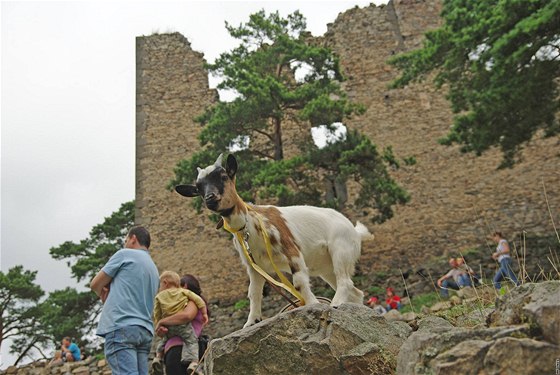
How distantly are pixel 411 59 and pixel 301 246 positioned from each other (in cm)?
945

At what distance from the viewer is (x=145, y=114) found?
18359mm

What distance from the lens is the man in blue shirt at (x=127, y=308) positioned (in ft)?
13.0

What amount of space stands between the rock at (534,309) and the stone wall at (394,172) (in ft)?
40.9

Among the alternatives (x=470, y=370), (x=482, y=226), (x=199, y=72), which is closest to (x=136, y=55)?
(x=199, y=72)

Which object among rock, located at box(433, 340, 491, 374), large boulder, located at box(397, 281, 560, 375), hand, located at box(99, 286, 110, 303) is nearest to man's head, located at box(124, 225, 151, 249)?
hand, located at box(99, 286, 110, 303)

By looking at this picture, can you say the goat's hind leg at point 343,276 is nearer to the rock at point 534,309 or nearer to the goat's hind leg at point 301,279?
the goat's hind leg at point 301,279

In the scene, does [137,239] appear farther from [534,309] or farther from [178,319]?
[534,309]

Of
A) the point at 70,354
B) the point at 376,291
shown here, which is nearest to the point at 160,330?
the point at 70,354

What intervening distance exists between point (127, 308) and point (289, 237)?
1227mm

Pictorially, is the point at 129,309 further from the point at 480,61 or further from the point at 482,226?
the point at 482,226

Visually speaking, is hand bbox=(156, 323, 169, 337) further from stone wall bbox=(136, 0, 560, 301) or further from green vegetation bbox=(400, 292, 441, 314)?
stone wall bbox=(136, 0, 560, 301)

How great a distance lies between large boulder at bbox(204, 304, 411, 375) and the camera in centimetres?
314

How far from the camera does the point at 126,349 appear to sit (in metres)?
3.97

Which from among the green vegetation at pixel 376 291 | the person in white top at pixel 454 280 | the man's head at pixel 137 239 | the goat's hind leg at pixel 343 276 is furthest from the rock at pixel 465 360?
the green vegetation at pixel 376 291
